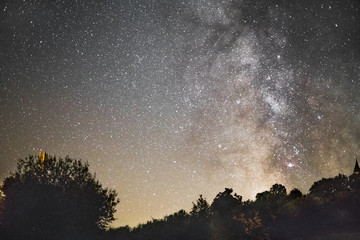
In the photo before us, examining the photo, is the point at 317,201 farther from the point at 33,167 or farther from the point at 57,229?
the point at 33,167

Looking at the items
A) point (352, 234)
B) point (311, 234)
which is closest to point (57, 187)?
point (311, 234)

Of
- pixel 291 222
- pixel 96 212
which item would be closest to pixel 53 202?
pixel 96 212

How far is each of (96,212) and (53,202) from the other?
5.86 metres

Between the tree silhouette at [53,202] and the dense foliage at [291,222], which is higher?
the tree silhouette at [53,202]

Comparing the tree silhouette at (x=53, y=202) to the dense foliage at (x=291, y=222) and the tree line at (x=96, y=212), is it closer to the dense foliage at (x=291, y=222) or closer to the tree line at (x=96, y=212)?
the tree line at (x=96, y=212)

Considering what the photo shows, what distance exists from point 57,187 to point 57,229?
14.6ft

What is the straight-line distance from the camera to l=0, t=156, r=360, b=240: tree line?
99.5 ft

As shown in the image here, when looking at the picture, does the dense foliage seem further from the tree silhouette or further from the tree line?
the tree silhouette

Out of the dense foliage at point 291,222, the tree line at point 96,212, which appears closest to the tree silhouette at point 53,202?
the tree line at point 96,212

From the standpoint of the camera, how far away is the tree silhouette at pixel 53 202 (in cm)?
3034

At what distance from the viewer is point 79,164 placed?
1458 inches

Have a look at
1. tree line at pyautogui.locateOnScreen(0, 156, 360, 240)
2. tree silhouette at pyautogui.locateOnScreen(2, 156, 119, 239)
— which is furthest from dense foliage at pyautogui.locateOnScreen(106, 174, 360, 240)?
tree silhouette at pyautogui.locateOnScreen(2, 156, 119, 239)

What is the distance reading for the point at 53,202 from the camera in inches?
1231

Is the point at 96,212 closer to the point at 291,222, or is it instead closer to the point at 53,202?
the point at 53,202
